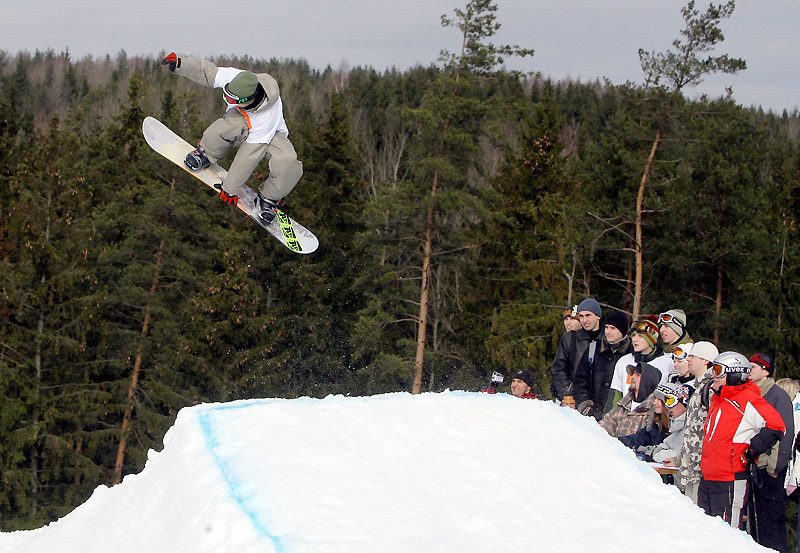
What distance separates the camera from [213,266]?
898 inches

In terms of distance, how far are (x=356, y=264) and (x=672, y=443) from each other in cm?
1935

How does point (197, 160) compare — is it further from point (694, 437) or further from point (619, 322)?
point (694, 437)

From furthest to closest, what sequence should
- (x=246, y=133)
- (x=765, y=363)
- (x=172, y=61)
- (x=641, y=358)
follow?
(x=246, y=133) → (x=172, y=61) → (x=641, y=358) → (x=765, y=363)

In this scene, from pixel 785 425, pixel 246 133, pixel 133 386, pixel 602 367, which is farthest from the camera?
pixel 133 386

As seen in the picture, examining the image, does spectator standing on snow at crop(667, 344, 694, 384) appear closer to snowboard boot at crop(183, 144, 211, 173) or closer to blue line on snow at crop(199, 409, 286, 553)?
blue line on snow at crop(199, 409, 286, 553)

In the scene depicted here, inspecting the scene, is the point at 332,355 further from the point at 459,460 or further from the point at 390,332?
the point at 459,460

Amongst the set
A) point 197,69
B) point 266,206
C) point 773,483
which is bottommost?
point 773,483

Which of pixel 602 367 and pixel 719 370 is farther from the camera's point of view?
pixel 602 367

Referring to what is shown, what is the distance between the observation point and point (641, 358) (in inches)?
198

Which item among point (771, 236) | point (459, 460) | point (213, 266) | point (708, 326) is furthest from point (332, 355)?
point (459, 460)

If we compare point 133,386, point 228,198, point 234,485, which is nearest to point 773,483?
point 234,485

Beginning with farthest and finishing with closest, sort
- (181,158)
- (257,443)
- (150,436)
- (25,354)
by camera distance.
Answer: (150,436)
(25,354)
(181,158)
(257,443)

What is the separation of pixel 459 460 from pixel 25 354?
656 inches

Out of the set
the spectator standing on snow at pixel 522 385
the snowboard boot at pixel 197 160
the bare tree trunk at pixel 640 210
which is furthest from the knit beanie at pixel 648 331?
the bare tree trunk at pixel 640 210
